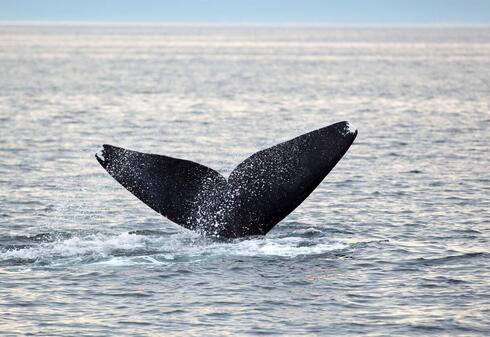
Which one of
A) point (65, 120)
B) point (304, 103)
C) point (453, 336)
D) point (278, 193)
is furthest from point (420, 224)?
point (304, 103)

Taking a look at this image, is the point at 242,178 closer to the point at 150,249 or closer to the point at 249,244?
the point at 249,244

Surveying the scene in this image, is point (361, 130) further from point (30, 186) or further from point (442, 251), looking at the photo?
point (442, 251)

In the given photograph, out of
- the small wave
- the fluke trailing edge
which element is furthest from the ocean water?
the fluke trailing edge

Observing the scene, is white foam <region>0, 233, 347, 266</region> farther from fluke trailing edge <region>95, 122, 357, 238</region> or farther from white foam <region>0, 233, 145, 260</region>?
fluke trailing edge <region>95, 122, 357, 238</region>

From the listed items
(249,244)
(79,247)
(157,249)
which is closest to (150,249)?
(157,249)

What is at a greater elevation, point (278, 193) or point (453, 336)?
point (278, 193)

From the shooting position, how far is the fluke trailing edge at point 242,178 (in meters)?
15.0

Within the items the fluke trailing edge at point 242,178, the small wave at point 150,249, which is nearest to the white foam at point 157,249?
the small wave at point 150,249

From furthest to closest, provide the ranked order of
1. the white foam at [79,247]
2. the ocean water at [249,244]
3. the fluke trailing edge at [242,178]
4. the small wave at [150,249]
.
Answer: the white foam at [79,247] → the small wave at [150,249] → the fluke trailing edge at [242,178] → the ocean water at [249,244]

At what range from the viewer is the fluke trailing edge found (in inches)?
590

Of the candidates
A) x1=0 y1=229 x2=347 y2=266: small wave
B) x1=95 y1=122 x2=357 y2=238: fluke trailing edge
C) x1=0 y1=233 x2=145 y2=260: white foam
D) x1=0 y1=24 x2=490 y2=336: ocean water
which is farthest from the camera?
x1=0 y1=233 x2=145 y2=260: white foam

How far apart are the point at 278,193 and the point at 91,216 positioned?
6.01m

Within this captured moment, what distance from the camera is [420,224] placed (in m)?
19.2

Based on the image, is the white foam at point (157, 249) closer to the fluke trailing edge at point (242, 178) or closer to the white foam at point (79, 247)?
the white foam at point (79, 247)
